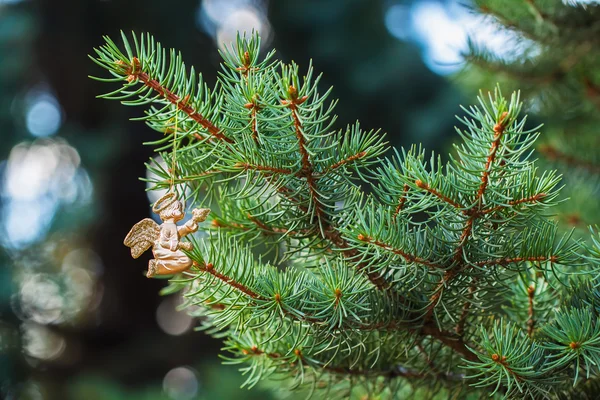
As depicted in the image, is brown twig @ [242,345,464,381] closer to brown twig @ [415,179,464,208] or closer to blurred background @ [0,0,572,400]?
brown twig @ [415,179,464,208]

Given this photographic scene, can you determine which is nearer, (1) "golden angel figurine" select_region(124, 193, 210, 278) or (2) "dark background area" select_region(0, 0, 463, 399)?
(1) "golden angel figurine" select_region(124, 193, 210, 278)

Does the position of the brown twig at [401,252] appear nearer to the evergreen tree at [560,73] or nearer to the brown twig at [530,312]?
the brown twig at [530,312]

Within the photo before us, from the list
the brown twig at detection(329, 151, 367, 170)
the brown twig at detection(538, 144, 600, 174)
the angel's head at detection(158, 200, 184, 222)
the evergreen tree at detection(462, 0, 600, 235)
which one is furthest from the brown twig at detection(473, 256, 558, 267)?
the brown twig at detection(538, 144, 600, 174)

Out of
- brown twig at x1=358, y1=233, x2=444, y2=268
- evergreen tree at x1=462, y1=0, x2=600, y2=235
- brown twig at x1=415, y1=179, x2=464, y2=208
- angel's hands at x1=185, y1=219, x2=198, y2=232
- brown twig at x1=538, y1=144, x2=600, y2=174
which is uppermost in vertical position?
evergreen tree at x1=462, y1=0, x2=600, y2=235

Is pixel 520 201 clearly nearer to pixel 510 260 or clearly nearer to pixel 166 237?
pixel 510 260

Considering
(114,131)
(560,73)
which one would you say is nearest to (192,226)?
(560,73)

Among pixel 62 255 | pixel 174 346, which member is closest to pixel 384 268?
pixel 174 346
